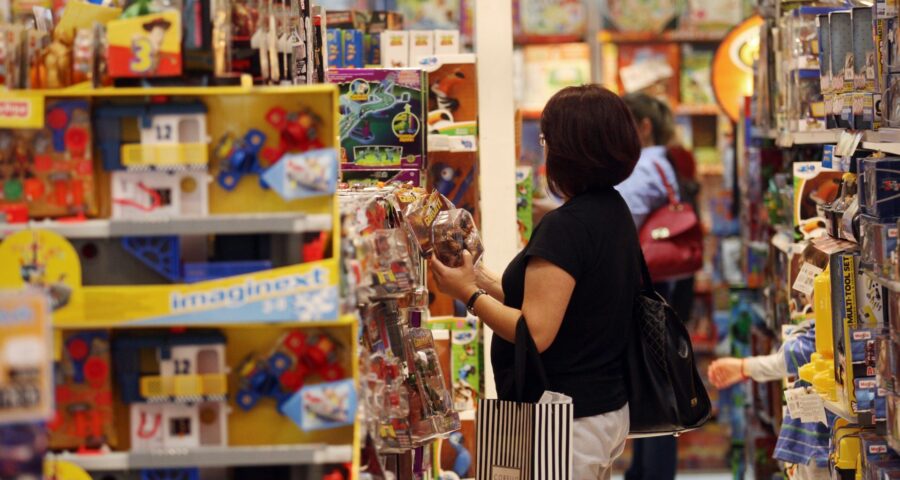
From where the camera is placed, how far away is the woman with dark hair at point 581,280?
3.08m

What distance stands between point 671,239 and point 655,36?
228 centimetres

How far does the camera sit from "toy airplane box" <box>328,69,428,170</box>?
3.96 meters

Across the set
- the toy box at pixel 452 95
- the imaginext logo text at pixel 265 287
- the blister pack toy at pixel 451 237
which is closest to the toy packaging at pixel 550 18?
the toy box at pixel 452 95

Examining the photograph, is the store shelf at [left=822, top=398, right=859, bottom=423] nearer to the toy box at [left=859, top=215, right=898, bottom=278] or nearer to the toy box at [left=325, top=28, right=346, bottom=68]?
the toy box at [left=859, top=215, right=898, bottom=278]

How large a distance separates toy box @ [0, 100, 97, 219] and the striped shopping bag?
1.20 m

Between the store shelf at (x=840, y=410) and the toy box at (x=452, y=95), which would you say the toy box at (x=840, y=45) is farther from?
the toy box at (x=452, y=95)

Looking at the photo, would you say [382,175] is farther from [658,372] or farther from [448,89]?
[658,372]

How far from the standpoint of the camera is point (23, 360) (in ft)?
6.23

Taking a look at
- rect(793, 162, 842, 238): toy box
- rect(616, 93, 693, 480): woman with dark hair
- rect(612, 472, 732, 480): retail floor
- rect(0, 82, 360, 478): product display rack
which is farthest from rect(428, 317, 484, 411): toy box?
rect(612, 472, 732, 480): retail floor

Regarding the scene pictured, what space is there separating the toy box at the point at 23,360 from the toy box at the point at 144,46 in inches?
26.1

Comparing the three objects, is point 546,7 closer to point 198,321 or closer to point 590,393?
point 590,393

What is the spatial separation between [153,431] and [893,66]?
1927 mm

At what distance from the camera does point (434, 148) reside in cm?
412

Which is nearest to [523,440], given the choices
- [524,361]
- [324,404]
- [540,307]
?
[524,361]
